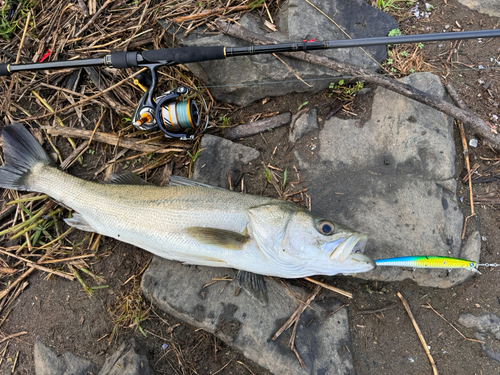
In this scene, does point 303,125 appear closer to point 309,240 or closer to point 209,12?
point 309,240

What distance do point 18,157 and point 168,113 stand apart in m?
1.82

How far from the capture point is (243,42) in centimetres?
343

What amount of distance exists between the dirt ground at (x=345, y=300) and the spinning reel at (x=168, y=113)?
443 millimetres

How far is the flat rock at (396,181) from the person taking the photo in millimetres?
2979

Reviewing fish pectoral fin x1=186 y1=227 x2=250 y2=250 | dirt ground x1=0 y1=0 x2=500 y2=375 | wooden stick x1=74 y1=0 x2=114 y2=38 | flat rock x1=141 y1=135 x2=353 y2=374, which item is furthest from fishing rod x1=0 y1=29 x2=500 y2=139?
flat rock x1=141 y1=135 x2=353 y2=374

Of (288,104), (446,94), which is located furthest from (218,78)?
(446,94)

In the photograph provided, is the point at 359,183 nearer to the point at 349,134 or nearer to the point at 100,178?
the point at 349,134

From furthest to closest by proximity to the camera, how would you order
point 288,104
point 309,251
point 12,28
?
point 12,28, point 288,104, point 309,251

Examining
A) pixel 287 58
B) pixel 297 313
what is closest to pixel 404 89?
pixel 287 58

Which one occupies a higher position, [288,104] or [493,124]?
[288,104]

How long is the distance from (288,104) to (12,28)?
12.5 feet

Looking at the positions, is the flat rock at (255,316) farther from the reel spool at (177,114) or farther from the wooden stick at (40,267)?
the reel spool at (177,114)

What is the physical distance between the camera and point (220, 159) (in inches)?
135

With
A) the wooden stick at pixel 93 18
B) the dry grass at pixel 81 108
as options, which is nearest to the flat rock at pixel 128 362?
the dry grass at pixel 81 108
